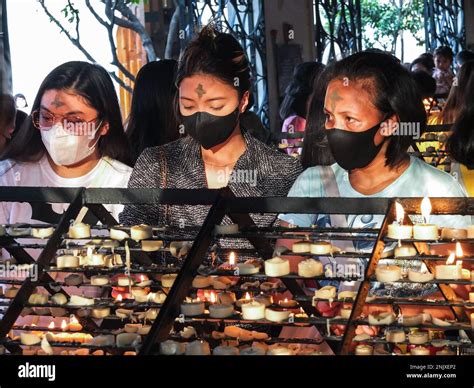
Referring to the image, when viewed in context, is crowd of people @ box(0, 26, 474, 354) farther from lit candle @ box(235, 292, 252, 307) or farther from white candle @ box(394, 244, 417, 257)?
white candle @ box(394, 244, 417, 257)

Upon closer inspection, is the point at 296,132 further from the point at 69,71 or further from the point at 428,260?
the point at 428,260

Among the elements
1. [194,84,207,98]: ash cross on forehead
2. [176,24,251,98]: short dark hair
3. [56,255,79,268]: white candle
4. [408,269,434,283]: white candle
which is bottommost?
[408,269,434,283]: white candle

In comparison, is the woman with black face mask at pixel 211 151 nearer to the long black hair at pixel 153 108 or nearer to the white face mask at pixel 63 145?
the white face mask at pixel 63 145

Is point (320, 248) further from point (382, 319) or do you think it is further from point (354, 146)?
point (354, 146)

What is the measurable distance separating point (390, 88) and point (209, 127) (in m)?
0.58

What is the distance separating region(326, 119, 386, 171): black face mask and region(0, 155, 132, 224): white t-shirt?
0.82m

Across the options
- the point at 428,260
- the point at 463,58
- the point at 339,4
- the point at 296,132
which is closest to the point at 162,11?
the point at 296,132

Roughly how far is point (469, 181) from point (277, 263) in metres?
1.59

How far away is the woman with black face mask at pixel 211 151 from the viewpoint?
3119 millimetres

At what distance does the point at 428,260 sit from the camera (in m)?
2.31

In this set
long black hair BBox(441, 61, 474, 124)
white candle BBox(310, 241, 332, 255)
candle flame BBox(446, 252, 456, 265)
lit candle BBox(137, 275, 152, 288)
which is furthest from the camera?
long black hair BBox(441, 61, 474, 124)

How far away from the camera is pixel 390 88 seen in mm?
2951

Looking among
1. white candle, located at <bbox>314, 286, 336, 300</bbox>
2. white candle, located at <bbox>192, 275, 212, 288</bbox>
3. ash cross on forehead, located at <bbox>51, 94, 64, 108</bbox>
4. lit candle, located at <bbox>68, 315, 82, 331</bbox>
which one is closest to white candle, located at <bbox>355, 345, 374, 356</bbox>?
white candle, located at <bbox>314, 286, 336, 300</bbox>

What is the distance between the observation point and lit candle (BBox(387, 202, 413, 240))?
2232 millimetres
